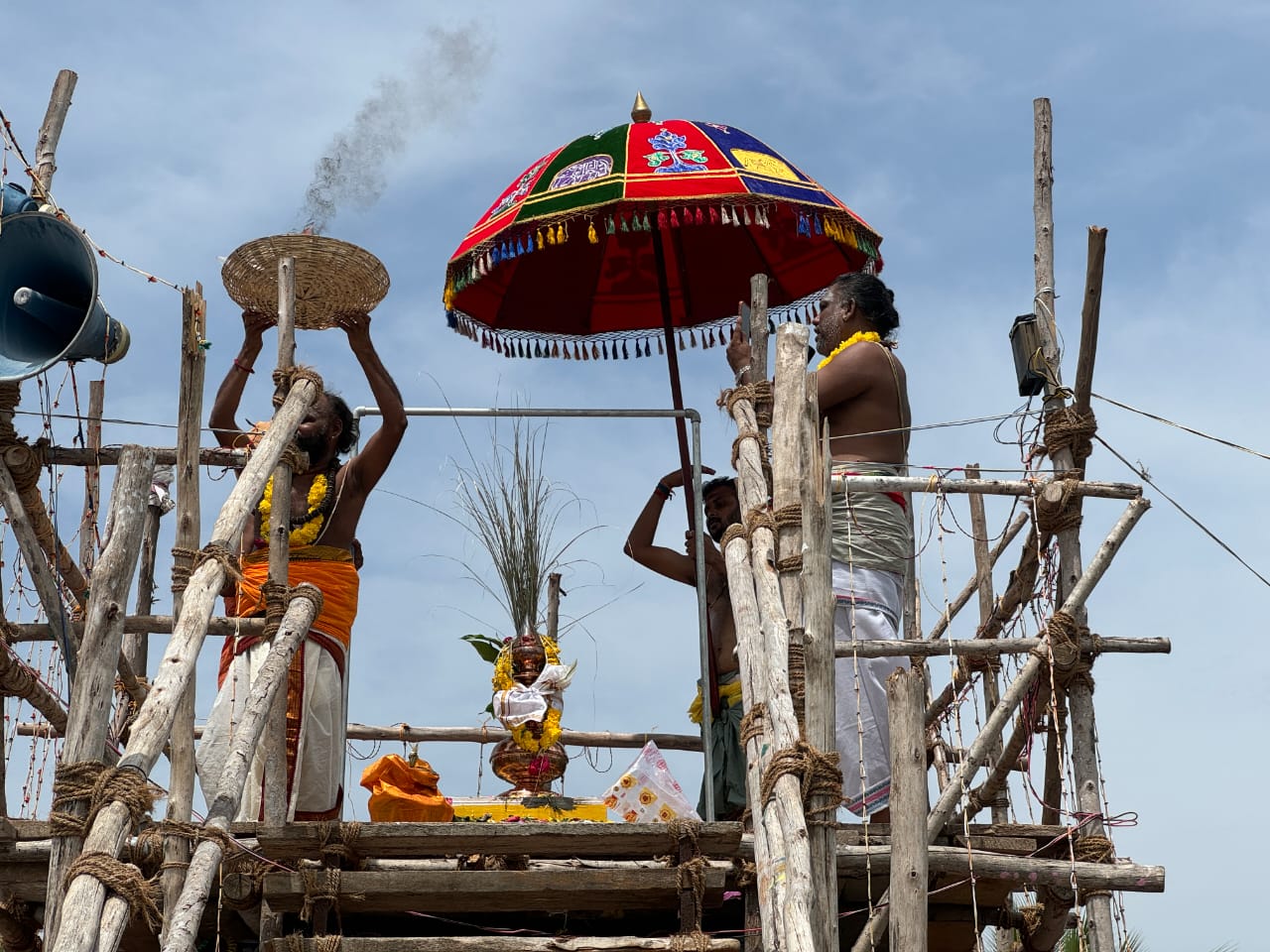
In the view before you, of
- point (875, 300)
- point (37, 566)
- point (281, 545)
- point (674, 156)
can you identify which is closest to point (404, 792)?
point (281, 545)

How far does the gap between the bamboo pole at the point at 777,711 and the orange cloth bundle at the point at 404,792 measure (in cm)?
169

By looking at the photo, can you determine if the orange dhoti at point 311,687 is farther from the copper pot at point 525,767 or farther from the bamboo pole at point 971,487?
the bamboo pole at point 971,487

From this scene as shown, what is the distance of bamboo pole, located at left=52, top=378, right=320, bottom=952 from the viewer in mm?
4352

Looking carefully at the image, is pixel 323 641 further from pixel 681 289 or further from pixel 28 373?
pixel 681 289

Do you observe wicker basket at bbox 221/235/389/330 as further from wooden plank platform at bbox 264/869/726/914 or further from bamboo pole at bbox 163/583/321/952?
wooden plank platform at bbox 264/869/726/914

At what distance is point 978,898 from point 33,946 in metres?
3.89

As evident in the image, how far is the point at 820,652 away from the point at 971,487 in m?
1.29

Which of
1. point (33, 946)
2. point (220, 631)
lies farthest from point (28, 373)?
point (33, 946)

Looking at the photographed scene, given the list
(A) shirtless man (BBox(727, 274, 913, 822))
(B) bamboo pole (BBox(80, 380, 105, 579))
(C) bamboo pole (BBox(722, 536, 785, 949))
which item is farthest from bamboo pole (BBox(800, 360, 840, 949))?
(B) bamboo pole (BBox(80, 380, 105, 579))

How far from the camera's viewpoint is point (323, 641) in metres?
6.53

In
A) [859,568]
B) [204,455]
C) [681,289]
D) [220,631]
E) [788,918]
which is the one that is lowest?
[788,918]

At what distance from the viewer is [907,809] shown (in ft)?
16.5

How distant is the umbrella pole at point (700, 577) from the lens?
6875 mm

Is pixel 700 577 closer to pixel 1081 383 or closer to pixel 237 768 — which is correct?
pixel 1081 383
